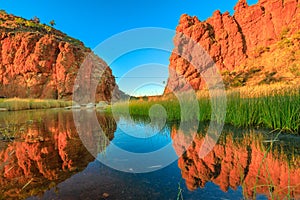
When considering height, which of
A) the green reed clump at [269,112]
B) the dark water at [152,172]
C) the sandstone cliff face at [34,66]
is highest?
the sandstone cliff face at [34,66]

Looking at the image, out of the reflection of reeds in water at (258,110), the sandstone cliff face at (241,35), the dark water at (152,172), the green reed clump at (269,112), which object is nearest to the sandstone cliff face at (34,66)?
the sandstone cliff face at (241,35)

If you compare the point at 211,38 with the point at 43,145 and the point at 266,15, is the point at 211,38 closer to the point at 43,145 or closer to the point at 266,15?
the point at 266,15

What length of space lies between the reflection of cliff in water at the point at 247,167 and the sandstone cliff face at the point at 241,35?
109ft

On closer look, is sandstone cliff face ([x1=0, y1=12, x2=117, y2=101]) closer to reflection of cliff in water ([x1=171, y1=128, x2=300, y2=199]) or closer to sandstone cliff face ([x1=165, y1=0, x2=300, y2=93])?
sandstone cliff face ([x1=165, y1=0, x2=300, y2=93])

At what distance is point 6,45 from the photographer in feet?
113

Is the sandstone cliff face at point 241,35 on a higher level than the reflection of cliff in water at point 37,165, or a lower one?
higher

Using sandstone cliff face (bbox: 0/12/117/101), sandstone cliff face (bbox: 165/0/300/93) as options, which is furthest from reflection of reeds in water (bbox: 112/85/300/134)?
sandstone cliff face (bbox: 0/12/117/101)

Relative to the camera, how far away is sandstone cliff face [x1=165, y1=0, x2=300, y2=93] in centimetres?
3666

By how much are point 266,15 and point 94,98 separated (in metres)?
41.5

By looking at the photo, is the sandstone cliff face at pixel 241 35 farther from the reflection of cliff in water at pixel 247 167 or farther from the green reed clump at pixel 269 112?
the reflection of cliff in water at pixel 247 167

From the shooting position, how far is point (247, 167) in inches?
68.1

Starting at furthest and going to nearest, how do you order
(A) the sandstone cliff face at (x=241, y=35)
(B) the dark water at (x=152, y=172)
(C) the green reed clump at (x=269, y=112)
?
(A) the sandstone cliff face at (x=241, y=35)
(C) the green reed clump at (x=269, y=112)
(B) the dark water at (x=152, y=172)

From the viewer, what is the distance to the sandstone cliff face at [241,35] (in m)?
36.7

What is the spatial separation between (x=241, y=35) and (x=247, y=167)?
50975 mm
